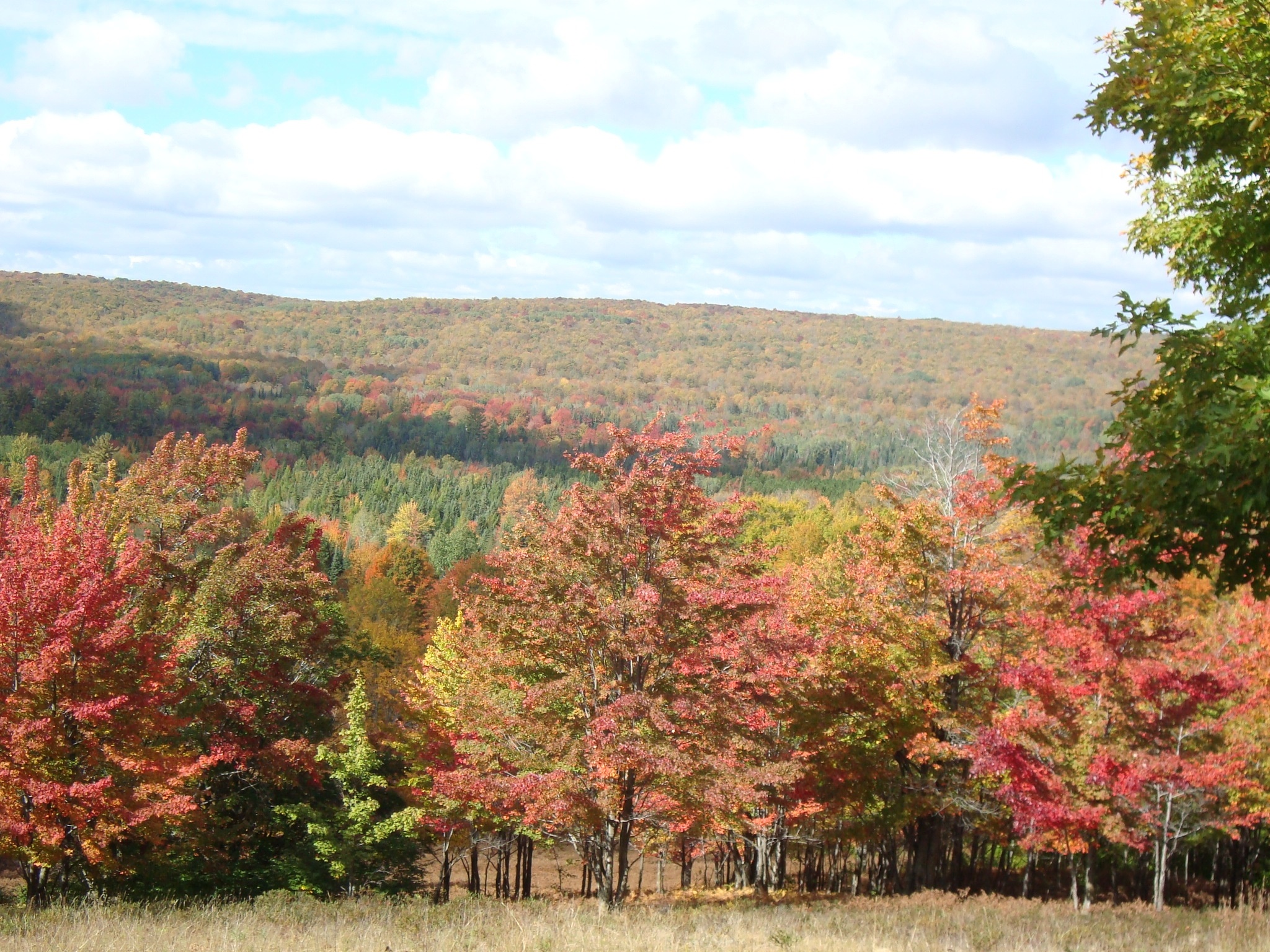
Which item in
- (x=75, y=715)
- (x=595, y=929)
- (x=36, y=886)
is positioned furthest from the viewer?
(x=36, y=886)

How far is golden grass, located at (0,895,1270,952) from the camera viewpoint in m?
9.84

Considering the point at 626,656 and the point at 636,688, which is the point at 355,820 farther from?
the point at 626,656

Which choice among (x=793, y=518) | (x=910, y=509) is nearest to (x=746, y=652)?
(x=910, y=509)

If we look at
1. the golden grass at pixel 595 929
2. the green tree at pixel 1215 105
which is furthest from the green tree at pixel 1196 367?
the golden grass at pixel 595 929

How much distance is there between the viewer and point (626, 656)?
16406mm

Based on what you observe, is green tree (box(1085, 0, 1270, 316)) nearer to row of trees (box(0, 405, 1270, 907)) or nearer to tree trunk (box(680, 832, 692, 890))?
row of trees (box(0, 405, 1270, 907))

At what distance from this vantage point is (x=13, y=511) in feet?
77.5

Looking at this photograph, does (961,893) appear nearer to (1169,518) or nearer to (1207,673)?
(1207,673)

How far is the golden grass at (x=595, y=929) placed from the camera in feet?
32.3

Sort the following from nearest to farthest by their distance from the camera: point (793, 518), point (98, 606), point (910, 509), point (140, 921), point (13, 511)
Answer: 1. point (140, 921)
2. point (98, 606)
3. point (910, 509)
4. point (13, 511)
5. point (793, 518)

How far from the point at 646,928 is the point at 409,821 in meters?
11.8

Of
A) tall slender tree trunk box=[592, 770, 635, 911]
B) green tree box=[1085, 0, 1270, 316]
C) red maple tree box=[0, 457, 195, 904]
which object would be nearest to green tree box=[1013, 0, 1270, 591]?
green tree box=[1085, 0, 1270, 316]

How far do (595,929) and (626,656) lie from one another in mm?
5803

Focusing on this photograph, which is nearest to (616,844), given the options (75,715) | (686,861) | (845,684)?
(845,684)
